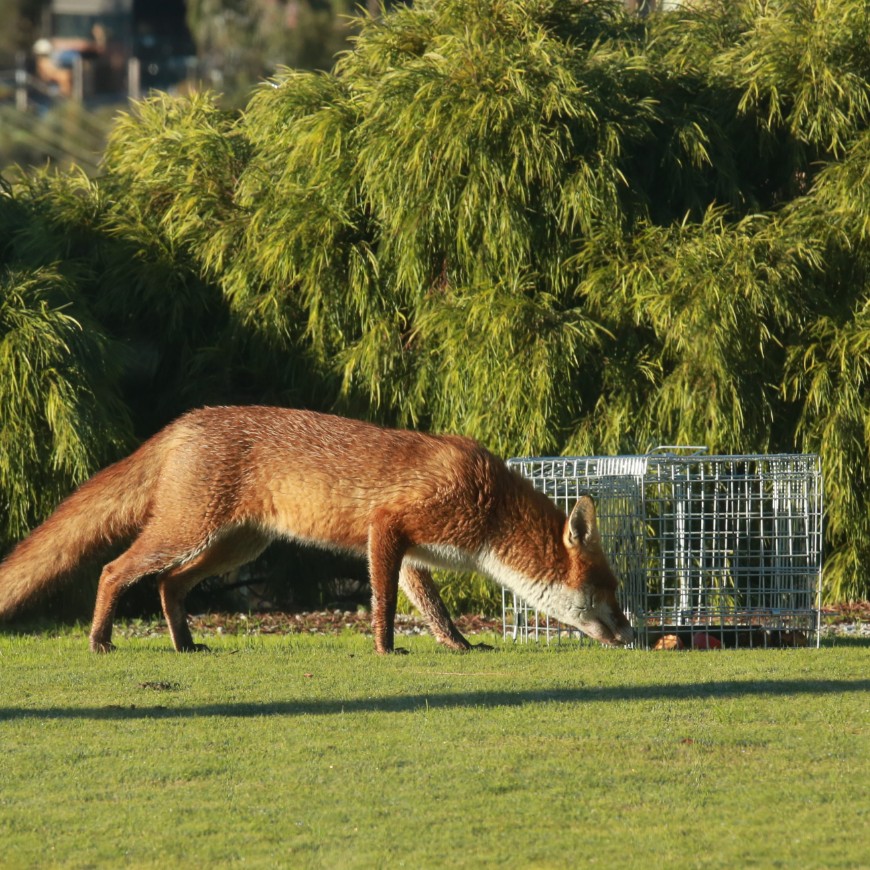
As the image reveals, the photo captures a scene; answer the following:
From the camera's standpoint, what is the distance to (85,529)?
801cm

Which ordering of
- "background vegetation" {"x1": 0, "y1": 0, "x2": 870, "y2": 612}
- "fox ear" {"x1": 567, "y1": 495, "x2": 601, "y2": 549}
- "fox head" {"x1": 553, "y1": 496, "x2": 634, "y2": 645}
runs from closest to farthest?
"fox ear" {"x1": 567, "y1": 495, "x2": 601, "y2": 549}, "fox head" {"x1": 553, "y1": 496, "x2": 634, "y2": 645}, "background vegetation" {"x1": 0, "y1": 0, "x2": 870, "y2": 612}

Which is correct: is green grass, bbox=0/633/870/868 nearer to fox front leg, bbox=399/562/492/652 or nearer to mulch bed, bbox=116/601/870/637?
fox front leg, bbox=399/562/492/652

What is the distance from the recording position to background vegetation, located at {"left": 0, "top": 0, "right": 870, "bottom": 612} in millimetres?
9516

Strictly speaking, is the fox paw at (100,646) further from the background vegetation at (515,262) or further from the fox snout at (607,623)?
the fox snout at (607,623)

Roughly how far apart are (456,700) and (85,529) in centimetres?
303

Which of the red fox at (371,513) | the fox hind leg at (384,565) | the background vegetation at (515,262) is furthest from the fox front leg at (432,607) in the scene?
the background vegetation at (515,262)

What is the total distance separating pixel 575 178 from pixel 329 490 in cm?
336

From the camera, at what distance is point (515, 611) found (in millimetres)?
8414

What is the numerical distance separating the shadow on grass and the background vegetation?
346 cm

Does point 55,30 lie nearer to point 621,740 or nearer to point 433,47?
point 433,47

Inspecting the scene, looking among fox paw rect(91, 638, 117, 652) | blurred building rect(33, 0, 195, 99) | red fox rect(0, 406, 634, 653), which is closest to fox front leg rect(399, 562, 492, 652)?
red fox rect(0, 406, 634, 653)

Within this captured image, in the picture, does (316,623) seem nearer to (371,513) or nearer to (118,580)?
(118,580)

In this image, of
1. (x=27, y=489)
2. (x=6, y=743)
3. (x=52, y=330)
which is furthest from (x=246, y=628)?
(x=6, y=743)

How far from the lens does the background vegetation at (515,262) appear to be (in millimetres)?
9516
